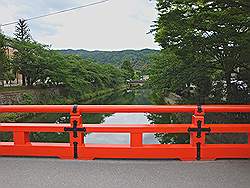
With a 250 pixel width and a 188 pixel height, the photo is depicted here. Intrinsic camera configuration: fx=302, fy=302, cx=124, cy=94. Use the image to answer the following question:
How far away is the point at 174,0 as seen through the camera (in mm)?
10656

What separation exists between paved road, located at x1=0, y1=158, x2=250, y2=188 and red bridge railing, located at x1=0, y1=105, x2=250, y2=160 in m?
0.13

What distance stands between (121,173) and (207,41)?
889 centimetres

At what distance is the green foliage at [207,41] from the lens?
10407 mm

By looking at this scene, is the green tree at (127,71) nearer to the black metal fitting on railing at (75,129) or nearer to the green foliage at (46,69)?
the green foliage at (46,69)

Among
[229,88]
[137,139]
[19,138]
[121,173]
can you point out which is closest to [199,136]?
[137,139]

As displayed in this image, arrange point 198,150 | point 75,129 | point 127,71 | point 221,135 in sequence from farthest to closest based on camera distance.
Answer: point 127,71, point 221,135, point 75,129, point 198,150

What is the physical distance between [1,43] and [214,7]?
15930mm

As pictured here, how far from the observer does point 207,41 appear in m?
11.3

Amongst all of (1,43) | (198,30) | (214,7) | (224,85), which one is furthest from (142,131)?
(1,43)

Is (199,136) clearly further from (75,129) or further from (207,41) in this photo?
(207,41)

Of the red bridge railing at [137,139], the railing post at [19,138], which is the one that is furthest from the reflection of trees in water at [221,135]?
the railing post at [19,138]

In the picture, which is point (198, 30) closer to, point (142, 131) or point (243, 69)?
point (243, 69)

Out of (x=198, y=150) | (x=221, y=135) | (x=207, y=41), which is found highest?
(x=207, y=41)

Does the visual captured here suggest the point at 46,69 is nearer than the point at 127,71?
Yes
